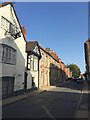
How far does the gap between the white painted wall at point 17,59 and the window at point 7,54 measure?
1.28 feet

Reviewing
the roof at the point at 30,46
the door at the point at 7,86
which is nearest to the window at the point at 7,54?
the door at the point at 7,86

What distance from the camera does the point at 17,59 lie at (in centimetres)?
2588

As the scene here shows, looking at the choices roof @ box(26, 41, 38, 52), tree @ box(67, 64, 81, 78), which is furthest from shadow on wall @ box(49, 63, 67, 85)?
tree @ box(67, 64, 81, 78)

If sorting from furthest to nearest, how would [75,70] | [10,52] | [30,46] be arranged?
[75,70] < [30,46] < [10,52]

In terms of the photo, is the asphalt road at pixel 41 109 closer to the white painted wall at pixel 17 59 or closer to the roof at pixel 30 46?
the white painted wall at pixel 17 59

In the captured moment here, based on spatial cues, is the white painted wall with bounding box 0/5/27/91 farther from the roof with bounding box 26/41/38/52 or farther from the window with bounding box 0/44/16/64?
the roof with bounding box 26/41/38/52

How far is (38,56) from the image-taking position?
35.4m

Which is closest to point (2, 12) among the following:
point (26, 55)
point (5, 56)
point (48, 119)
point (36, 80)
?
point (5, 56)

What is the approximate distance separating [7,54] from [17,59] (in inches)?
123

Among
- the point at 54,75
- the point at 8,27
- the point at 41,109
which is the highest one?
the point at 8,27

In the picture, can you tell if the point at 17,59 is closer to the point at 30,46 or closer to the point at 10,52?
the point at 10,52

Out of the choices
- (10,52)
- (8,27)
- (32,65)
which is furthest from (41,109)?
(32,65)

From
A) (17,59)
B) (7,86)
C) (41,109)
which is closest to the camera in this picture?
(41,109)

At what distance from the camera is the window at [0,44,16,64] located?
21.5m
